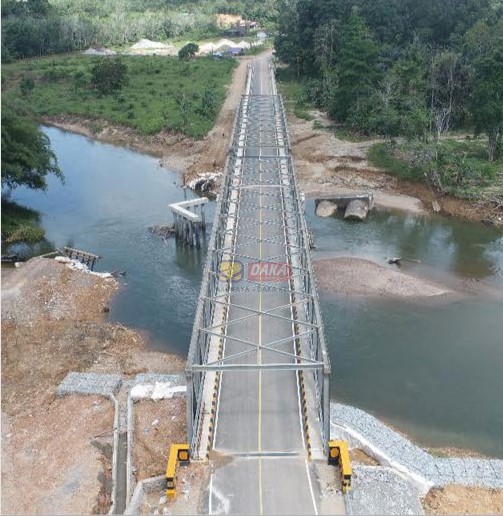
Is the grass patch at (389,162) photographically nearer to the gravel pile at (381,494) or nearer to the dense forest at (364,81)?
the dense forest at (364,81)

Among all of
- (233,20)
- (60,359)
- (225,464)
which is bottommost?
(60,359)

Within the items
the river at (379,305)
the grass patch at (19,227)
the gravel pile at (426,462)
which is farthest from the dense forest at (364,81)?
the gravel pile at (426,462)

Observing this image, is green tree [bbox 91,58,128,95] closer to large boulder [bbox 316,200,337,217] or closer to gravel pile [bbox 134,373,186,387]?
large boulder [bbox 316,200,337,217]

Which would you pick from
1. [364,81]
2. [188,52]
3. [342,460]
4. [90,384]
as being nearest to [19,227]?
[90,384]

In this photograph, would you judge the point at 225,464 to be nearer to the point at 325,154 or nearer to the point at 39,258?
the point at 39,258

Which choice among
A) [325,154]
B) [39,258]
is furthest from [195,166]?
[39,258]

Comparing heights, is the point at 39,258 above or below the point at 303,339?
below

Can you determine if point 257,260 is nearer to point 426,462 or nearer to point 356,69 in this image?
point 426,462
